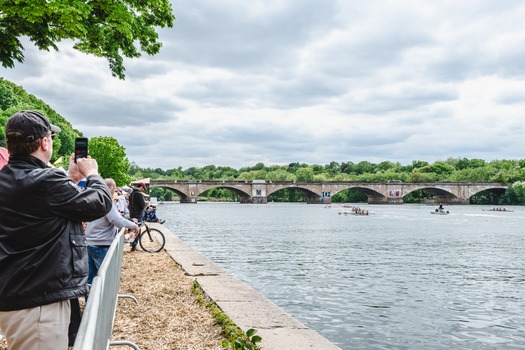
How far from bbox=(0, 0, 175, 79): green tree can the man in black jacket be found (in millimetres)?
5635

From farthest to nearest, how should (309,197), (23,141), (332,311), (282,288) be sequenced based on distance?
(309,197) → (282,288) → (332,311) → (23,141)

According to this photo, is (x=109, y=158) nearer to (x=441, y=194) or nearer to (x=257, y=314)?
(x=257, y=314)

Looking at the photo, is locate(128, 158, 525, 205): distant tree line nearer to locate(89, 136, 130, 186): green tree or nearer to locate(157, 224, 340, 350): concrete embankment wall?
locate(89, 136, 130, 186): green tree

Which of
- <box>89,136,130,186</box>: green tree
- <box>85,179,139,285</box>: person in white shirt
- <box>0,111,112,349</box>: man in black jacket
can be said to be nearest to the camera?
<box>0,111,112,349</box>: man in black jacket

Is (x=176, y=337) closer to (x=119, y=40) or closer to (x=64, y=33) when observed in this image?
(x=64, y=33)

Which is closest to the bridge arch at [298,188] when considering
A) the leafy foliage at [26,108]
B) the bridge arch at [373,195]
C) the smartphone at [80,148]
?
the bridge arch at [373,195]

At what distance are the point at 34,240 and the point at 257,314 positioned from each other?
4.34m

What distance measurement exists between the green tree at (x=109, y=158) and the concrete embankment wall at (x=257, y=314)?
59.4 meters

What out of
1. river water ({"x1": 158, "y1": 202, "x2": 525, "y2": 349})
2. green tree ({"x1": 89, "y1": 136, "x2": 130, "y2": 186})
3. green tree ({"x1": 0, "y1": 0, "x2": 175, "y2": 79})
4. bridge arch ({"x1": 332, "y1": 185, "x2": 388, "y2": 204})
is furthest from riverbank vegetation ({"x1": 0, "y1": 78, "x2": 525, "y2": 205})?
green tree ({"x1": 0, "y1": 0, "x2": 175, "y2": 79})

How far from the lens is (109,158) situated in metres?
68.7

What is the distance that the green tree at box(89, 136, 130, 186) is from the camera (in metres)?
67.7

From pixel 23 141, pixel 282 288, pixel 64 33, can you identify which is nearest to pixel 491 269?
pixel 282 288

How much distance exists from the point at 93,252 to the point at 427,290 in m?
9.03

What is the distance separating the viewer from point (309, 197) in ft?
415
